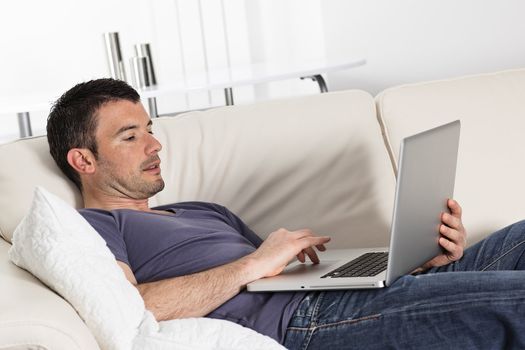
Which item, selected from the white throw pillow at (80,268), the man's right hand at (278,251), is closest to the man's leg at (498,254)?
the man's right hand at (278,251)

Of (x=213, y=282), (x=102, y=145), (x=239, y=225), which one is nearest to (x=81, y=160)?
(x=102, y=145)

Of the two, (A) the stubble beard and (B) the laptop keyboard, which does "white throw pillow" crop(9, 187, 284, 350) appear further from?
(A) the stubble beard

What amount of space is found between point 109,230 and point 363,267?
0.52 m

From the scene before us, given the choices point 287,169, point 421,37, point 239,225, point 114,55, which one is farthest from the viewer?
point 421,37

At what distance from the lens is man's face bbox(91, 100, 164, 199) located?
2160 mm

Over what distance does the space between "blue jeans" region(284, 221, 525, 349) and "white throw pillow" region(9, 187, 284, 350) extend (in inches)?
5.7

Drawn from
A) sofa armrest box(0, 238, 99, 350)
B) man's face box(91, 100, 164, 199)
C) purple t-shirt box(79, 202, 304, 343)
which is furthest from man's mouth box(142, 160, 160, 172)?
sofa armrest box(0, 238, 99, 350)

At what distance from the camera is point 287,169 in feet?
7.77

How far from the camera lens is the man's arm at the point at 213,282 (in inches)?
70.5

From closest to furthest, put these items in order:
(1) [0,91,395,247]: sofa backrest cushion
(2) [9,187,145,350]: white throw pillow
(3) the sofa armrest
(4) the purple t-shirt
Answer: (3) the sofa armrest → (2) [9,187,145,350]: white throw pillow → (4) the purple t-shirt → (1) [0,91,395,247]: sofa backrest cushion

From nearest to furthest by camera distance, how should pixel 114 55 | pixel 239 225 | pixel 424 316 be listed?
pixel 424 316
pixel 239 225
pixel 114 55

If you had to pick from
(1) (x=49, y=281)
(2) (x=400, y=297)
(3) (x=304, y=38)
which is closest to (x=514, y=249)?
(2) (x=400, y=297)

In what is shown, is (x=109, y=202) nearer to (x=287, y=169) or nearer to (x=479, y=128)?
(x=287, y=169)

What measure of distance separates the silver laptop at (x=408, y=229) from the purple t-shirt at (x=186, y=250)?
1.6 inches
